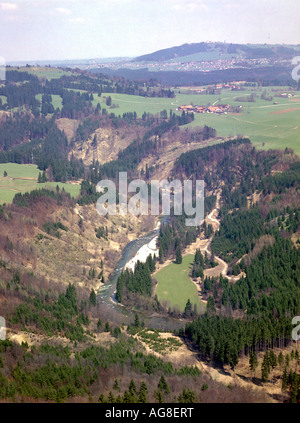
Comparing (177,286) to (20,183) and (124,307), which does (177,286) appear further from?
(20,183)

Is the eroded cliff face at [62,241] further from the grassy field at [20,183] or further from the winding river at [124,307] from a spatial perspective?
the grassy field at [20,183]

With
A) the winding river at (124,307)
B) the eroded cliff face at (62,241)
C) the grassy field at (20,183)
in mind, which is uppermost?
the grassy field at (20,183)

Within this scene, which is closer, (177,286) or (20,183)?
(177,286)

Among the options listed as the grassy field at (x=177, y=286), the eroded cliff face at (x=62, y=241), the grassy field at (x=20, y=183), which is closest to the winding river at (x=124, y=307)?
the eroded cliff face at (x=62, y=241)

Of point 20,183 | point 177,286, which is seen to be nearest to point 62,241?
point 177,286
